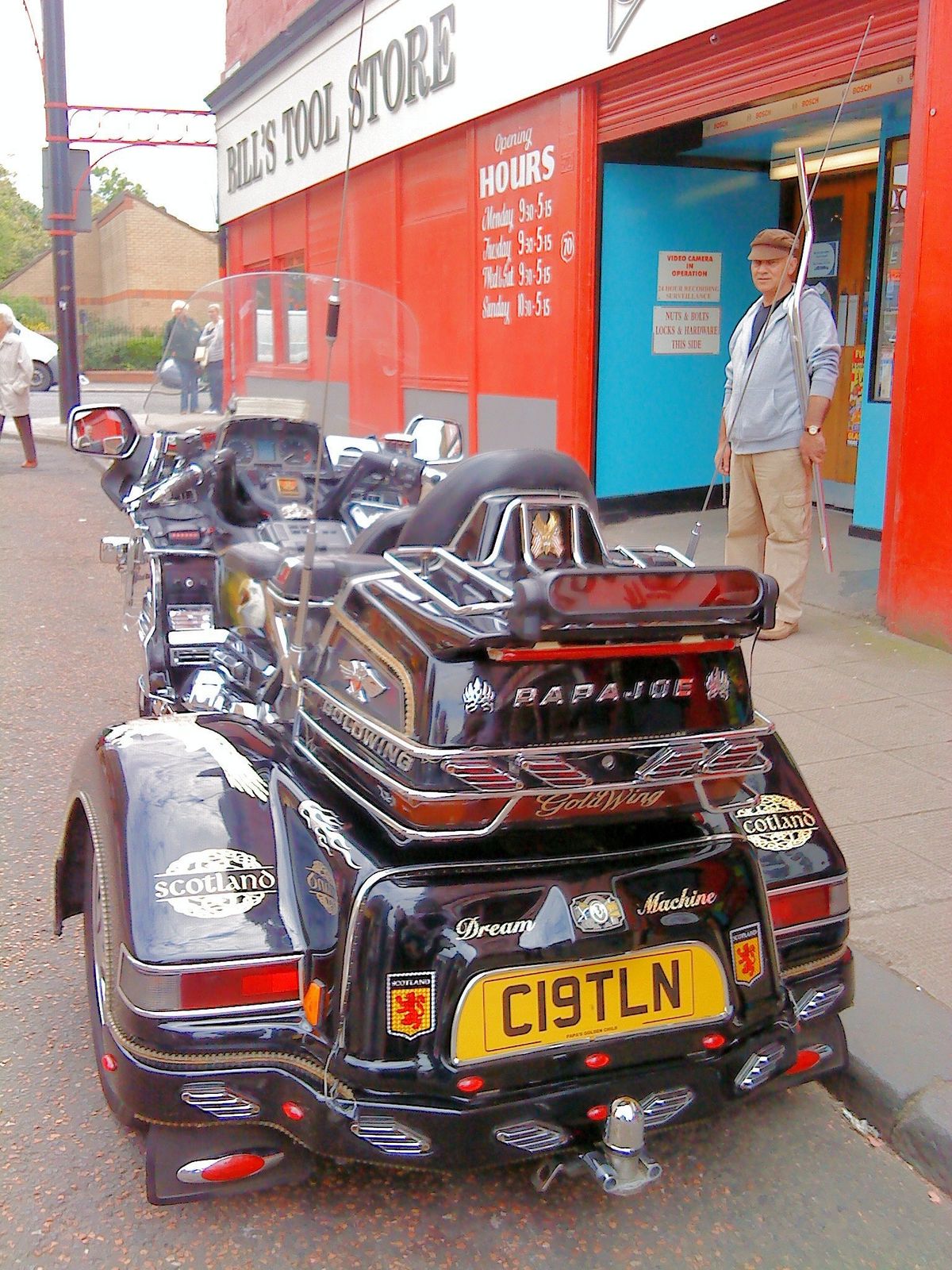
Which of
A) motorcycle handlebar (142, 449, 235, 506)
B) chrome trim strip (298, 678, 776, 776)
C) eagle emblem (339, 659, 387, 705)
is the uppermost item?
motorcycle handlebar (142, 449, 235, 506)

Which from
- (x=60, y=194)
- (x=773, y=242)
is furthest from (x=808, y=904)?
(x=60, y=194)

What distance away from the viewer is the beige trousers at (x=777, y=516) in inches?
250

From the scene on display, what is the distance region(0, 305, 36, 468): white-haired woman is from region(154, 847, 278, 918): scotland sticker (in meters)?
12.8

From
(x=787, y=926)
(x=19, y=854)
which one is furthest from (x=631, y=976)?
(x=19, y=854)

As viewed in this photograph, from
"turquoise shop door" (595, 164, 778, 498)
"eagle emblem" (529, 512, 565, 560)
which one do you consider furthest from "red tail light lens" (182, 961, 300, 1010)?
"turquoise shop door" (595, 164, 778, 498)

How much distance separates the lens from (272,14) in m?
15.8

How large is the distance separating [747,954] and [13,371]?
13341 mm

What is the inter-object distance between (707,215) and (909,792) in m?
6.46

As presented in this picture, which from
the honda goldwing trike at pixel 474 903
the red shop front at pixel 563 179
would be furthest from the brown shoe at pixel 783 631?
the honda goldwing trike at pixel 474 903

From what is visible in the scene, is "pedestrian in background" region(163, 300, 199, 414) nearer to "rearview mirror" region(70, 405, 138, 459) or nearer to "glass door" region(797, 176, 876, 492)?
"rearview mirror" region(70, 405, 138, 459)

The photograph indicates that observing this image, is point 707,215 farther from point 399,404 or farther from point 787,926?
point 787,926

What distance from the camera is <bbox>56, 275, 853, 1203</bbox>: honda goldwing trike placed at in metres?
2.13

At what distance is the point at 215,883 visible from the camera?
2.33 metres

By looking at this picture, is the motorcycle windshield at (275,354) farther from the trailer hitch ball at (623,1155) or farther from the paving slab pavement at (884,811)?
the trailer hitch ball at (623,1155)
